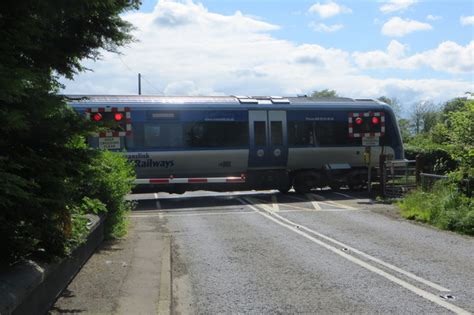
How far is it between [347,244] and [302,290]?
3802mm

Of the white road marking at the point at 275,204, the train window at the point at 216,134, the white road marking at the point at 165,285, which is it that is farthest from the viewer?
the train window at the point at 216,134

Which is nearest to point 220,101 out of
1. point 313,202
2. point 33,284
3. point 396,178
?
point 313,202

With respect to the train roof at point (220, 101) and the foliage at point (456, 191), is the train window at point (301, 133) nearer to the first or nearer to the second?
the train roof at point (220, 101)

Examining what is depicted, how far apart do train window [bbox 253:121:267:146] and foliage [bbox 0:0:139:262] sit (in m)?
15.0

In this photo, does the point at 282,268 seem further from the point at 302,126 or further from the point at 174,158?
the point at 302,126

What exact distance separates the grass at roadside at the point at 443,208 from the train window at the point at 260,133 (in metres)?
6.30

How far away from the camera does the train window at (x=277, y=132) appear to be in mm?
21152

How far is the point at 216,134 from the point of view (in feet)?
67.2

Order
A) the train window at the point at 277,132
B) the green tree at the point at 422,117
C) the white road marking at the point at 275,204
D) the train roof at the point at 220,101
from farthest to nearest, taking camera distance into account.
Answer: the green tree at the point at 422,117
the train window at the point at 277,132
the train roof at the point at 220,101
the white road marking at the point at 275,204

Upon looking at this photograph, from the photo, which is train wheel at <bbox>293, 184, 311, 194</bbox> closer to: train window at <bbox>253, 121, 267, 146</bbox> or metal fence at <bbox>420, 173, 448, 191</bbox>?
train window at <bbox>253, 121, 267, 146</bbox>

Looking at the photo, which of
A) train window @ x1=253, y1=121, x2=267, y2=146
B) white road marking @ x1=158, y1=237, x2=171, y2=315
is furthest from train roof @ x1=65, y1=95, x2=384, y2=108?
white road marking @ x1=158, y1=237, x2=171, y2=315

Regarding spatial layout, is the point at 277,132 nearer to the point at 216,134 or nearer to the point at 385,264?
the point at 216,134

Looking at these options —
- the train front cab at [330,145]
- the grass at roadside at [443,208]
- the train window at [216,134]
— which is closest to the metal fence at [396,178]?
the train front cab at [330,145]

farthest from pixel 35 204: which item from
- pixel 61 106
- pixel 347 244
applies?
pixel 347 244
